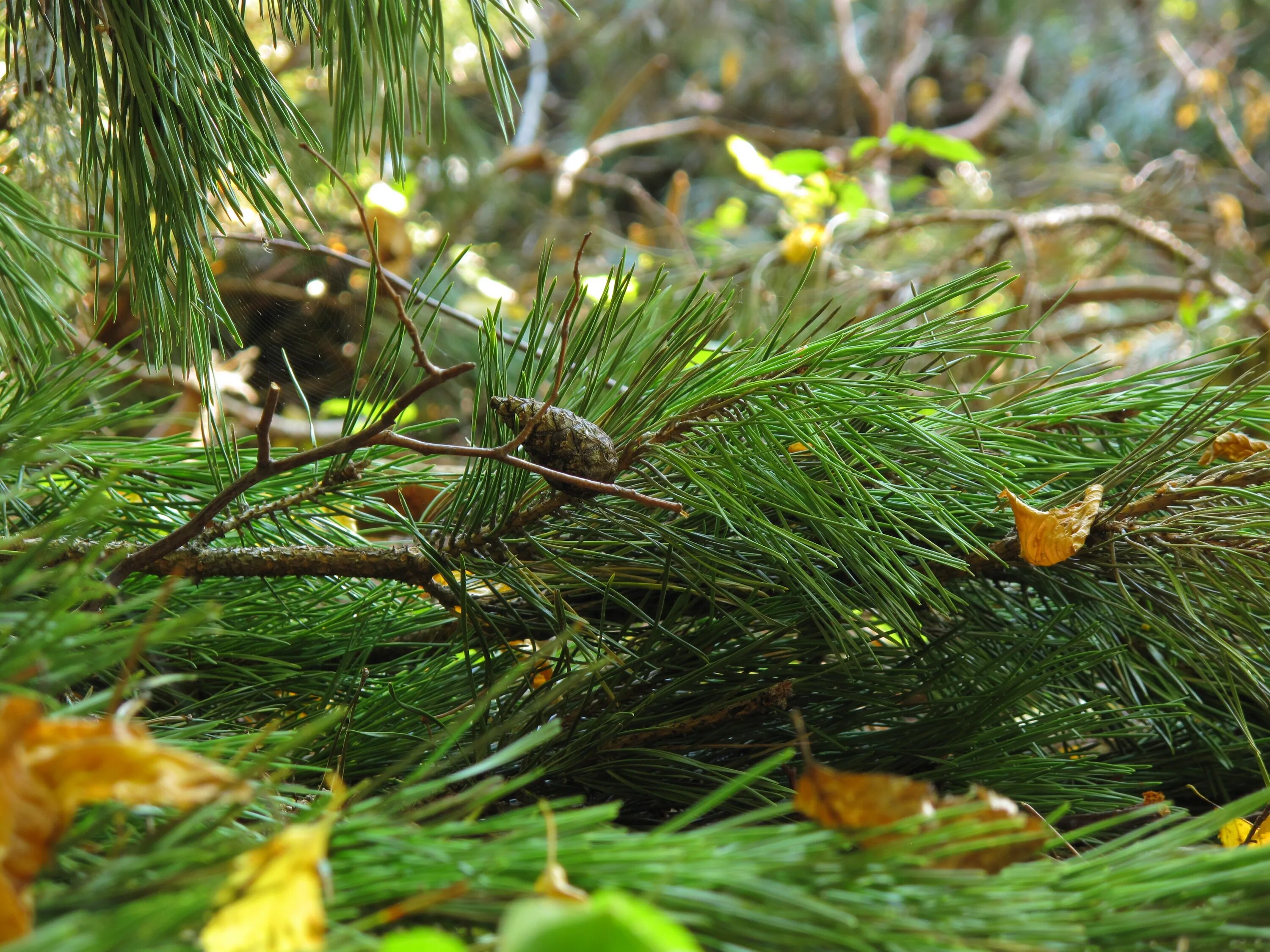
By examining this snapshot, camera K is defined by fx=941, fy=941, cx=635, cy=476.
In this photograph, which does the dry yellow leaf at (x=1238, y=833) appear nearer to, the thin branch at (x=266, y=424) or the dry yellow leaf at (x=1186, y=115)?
the thin branch at (x=266, y=424)

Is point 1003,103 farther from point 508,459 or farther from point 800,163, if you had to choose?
point 508,459

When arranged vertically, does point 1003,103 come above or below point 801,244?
above

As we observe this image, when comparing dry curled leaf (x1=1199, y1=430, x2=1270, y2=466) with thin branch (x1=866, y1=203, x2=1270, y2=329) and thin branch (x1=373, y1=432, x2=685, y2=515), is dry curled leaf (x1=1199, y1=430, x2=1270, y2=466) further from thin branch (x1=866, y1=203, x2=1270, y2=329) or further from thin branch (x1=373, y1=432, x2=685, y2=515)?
thin branch (x1=866, y1=203, x2=1270, y2=329)

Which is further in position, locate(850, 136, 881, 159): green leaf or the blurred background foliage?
locate(850, 136, 881, 159): green leaf

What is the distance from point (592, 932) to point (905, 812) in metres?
0.10

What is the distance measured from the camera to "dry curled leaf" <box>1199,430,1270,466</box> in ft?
1.35

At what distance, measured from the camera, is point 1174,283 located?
4.61 ft

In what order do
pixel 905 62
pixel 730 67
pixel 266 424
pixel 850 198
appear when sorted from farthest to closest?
1. pixel 730 67
2. pixel 905 62
3. pixel 850 198
4. pixel 266 424

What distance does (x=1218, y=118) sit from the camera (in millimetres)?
1749

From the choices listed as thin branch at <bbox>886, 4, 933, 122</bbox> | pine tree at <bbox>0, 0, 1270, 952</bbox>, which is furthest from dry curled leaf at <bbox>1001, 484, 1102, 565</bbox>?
thin branch at <bbox>886, 4, 933, 122</bbox>

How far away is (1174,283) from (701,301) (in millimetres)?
1302

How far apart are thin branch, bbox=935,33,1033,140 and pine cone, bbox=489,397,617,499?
2259 millimetres

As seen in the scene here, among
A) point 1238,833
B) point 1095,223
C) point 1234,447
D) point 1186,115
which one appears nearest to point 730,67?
point 1186,115

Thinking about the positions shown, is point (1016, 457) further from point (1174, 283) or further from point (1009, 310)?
point (1174, 283)
